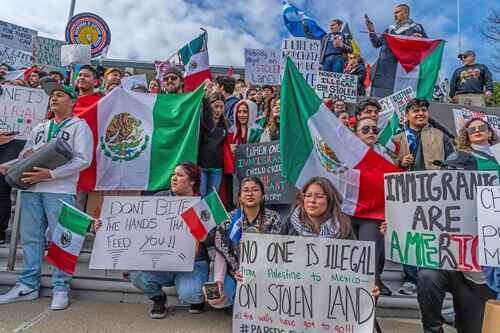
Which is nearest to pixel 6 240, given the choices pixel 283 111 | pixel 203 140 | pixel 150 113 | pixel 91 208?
pixel 91 208

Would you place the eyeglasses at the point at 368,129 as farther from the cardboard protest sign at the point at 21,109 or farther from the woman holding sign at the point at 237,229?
the cardboard protest sign at the point at 21,109

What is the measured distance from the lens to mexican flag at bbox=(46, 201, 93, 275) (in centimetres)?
361

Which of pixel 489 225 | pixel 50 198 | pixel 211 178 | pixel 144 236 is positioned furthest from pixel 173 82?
pixel 489 225

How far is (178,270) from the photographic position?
3.55 meters

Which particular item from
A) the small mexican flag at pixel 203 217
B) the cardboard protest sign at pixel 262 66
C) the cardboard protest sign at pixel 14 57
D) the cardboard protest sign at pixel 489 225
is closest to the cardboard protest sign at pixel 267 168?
the small mexican flag at pixel 203 217

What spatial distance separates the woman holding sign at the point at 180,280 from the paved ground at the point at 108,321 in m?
0.10

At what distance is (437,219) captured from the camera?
300 cm

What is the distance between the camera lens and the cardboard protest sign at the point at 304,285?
2.69 m

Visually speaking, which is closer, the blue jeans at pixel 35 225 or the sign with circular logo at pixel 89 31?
the blue jeans at pixel 35 225

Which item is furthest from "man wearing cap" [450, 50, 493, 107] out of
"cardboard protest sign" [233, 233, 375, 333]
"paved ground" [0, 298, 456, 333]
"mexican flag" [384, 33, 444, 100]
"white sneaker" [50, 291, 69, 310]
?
"white sneaker" [50, 291, 69, 310]

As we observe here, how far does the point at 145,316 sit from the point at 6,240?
2181mm

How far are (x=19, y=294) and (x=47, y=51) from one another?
8591 mm

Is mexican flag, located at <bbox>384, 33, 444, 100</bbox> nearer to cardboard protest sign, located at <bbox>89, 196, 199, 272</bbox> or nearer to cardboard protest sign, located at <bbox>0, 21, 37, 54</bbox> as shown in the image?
cardboard protest sign, located at <bbox>89, 196, 199, 272</bbox>

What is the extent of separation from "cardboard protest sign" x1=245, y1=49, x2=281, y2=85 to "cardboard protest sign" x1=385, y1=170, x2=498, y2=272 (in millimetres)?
4908
